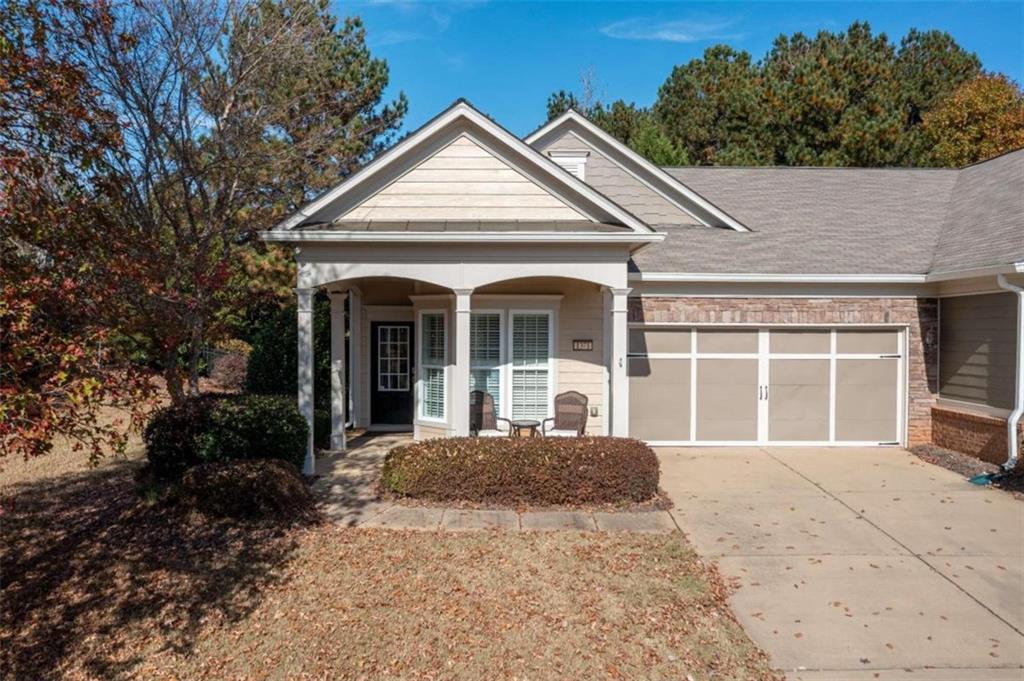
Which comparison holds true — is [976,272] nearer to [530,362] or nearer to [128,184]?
[530,362]

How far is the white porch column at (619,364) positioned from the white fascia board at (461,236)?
2.68 feet

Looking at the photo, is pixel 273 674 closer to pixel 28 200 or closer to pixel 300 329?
pixel 28 200

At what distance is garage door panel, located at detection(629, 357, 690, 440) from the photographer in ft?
38.3

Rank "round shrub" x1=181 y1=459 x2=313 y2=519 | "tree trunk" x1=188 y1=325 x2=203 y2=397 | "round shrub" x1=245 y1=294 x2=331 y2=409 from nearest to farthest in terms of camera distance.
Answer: "round shrub" x1=181 y1=459 x2=313 y2=519 → "tree trunk" x1=188 y1=325 x2=203 y2=397 → "round shrub" x1=245 y1=294 x2=331 y2=409

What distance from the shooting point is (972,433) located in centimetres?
1055

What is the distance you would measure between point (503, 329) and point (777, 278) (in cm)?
478

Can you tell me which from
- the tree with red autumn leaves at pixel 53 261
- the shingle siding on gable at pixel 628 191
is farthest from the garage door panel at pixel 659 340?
the tree with red autumn leaves at pixel 53 261

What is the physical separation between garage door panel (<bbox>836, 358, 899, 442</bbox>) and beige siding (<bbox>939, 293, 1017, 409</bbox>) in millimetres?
849

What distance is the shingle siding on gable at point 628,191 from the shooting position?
12992mm

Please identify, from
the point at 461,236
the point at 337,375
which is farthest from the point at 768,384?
the point at 337,375

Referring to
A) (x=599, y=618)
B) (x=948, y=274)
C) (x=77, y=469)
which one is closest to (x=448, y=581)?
(x=599, y=618)

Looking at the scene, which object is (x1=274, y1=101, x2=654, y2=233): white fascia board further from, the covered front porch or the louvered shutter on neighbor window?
the louvered shutter on neighbor window

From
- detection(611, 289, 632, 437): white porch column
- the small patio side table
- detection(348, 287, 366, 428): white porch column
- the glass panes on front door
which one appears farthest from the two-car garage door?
detection(348, 287, 366, 428): white porch column

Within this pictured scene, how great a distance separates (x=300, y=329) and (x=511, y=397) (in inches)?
144
